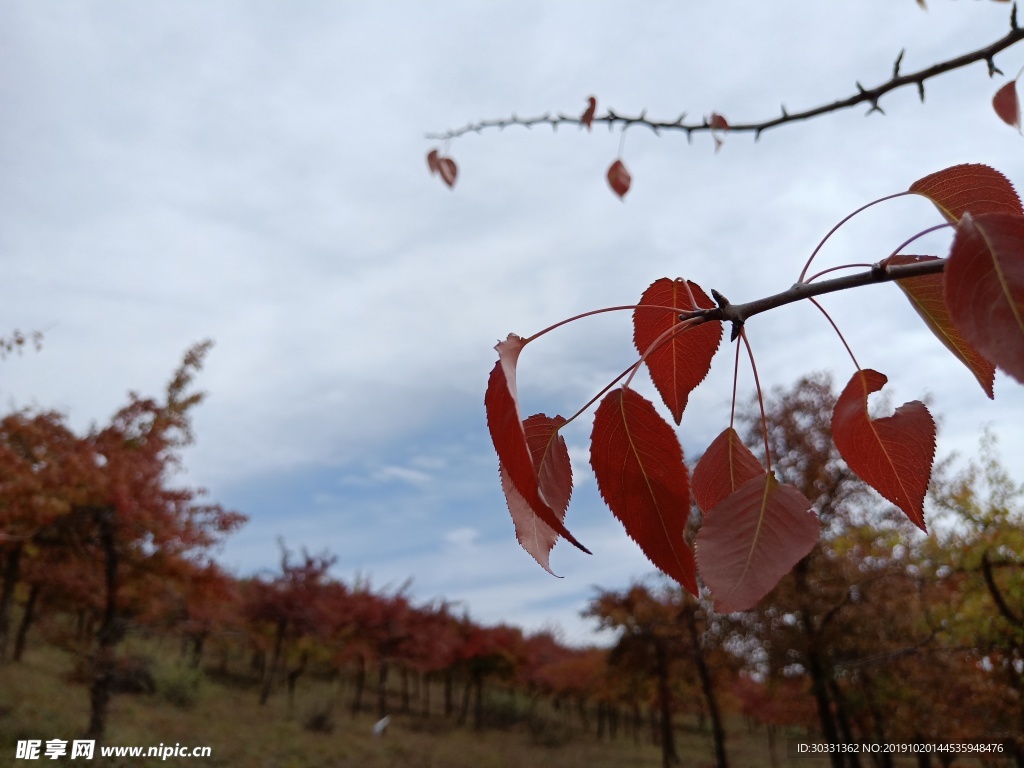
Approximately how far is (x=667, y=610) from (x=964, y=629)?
38.7ft

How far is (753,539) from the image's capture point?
50 centimetres

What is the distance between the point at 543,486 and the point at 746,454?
20 cm

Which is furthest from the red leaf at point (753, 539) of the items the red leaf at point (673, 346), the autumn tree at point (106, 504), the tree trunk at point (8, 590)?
the tree trunk at point (8, 590)

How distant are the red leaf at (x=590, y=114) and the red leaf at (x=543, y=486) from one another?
1.07m

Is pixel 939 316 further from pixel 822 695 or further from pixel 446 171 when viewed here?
pixel 822 695

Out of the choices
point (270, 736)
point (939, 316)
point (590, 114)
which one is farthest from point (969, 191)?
point (270, 736)

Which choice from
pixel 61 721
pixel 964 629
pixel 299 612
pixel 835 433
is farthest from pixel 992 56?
pixel 299 612

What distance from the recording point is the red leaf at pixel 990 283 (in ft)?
1.21

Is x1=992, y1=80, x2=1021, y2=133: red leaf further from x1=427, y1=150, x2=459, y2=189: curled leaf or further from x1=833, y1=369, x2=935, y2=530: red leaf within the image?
x1=427, y1=150, x2=459, y2=189: curled leaf

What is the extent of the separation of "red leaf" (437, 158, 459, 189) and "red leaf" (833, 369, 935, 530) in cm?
207

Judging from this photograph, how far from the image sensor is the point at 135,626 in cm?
1266

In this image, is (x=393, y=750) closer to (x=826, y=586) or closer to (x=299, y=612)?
(x=299, y=612)

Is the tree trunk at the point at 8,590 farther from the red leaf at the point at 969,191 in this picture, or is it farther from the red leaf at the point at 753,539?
the red leaf at the point at 969,191

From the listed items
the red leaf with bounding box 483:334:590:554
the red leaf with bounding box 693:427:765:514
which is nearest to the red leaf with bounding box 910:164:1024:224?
the red leaf with bounding box 693:427:765:514
